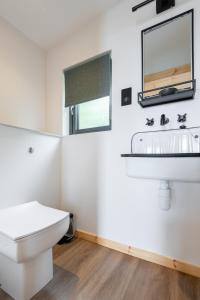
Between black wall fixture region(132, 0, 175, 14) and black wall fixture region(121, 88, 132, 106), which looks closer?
black wall fixture region(132, 0, 175, 14)

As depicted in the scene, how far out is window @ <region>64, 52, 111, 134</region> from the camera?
5.37 feet

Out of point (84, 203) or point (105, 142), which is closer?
point (105, 142)

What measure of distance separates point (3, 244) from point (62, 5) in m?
1.98

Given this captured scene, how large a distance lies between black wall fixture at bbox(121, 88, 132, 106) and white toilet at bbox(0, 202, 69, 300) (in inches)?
41.2

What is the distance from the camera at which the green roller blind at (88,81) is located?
1.63 meters

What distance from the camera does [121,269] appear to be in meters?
1.21

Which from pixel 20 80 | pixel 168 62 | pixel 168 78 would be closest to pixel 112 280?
pixel 168 78

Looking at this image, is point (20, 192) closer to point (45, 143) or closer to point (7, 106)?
point (45, 143)

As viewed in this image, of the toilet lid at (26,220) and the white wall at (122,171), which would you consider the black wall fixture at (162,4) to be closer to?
the white wall at (122,171)

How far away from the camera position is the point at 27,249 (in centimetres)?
85

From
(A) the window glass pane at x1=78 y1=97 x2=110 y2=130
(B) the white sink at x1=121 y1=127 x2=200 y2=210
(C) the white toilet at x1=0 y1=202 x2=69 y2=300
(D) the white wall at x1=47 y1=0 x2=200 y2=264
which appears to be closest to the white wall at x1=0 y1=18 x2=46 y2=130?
(D) the white wall at x1=47 y1=0 x2=200 y2=264

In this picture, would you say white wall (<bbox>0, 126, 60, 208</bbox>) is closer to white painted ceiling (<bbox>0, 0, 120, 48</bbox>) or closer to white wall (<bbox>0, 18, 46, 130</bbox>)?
white wall (<bbox>0, 18, 46, 130</bbox>)

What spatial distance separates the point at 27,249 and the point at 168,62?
5.26ft

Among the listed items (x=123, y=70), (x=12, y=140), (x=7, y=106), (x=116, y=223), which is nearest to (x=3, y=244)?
(x=12, y=140)
